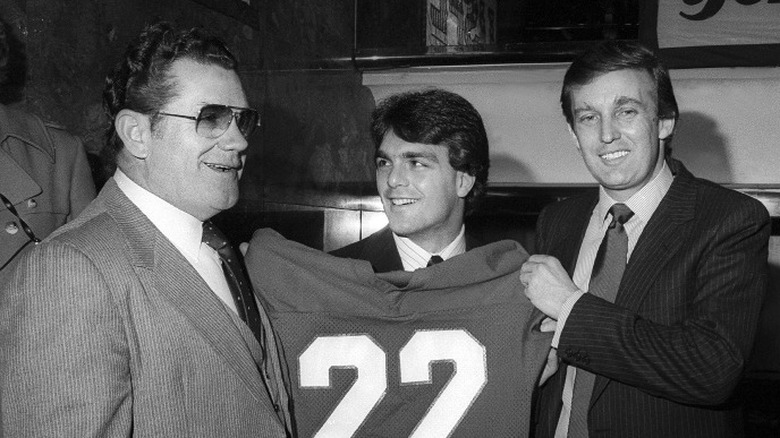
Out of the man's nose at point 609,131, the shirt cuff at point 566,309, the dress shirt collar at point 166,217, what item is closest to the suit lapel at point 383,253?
the shirt cuff at point 566,309

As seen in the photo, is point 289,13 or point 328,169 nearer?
point 289,13

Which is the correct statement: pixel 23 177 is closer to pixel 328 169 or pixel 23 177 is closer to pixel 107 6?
pixel 107 6

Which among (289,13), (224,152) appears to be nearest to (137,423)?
(224,152)

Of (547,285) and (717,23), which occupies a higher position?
(717,23)

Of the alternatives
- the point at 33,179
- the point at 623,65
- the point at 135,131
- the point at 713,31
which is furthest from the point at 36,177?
the point at 713,31

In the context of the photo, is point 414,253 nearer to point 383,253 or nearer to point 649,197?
point 383,253

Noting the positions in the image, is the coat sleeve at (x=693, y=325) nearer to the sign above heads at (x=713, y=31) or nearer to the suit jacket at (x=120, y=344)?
the suit jacket at (x=120, y=344)

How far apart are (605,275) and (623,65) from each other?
586 mm

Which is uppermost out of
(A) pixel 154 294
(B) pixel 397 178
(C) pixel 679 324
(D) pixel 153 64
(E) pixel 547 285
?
(D) pixel 153 64

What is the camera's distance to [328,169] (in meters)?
5.48

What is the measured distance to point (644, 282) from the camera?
2.05 meters

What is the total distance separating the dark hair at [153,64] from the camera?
162 centimetres

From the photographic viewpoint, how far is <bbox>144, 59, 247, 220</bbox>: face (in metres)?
1.62

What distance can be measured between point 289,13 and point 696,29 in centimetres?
276
